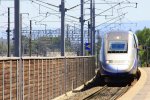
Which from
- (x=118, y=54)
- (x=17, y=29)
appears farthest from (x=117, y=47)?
(x=17, y=29)

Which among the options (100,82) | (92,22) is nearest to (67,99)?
(100,82)

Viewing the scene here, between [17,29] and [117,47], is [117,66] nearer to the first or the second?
[117,47]

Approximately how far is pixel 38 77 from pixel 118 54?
13531 millimetres

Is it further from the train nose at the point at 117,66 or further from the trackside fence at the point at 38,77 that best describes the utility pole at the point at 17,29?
the train nose at the point at 117,66

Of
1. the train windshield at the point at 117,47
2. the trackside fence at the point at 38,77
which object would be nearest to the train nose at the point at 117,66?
the train windshield at the point at 117,47

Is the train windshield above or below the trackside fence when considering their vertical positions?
above

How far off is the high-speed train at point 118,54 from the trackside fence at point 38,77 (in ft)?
5.96

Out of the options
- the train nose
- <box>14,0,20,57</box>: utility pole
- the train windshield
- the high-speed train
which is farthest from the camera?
the train windshield

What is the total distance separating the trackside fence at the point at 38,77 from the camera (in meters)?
18.2

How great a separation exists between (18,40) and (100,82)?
23656mm

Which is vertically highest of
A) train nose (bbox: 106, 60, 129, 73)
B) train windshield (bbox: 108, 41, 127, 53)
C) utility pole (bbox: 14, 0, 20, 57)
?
utility pole (bbox: 14, 0, 20, 57)

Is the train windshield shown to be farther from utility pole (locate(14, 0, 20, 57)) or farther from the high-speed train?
utility pole (locate(14, 0, 20, 57))

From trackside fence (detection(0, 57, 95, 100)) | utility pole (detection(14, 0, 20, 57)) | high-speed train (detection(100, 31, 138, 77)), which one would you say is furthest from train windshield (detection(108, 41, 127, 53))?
utility pole (detection(14, 0, 20, 57))

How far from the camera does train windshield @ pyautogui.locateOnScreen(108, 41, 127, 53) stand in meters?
35.9
